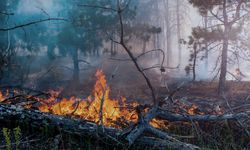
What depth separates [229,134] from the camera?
5.80 meters

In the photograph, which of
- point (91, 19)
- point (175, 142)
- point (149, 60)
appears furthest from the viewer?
point (149, 60)

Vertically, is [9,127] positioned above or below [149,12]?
below

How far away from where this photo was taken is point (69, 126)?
471 centimetres

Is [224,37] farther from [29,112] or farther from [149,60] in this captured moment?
[149,60]

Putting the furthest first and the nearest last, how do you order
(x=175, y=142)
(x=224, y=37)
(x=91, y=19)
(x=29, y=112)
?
(x=91, y=19) < (x=224, y=37) < (x=29, y=112) < (x=175, y=142)

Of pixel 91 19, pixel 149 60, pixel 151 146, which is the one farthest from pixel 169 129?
pixel 149 60

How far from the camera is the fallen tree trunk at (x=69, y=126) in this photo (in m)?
4.52

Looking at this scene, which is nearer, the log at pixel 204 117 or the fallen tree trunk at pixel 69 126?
the fallen tree trunk at pixel 69 126

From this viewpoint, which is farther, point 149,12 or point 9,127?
point 149,12

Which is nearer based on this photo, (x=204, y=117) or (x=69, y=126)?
(x=69, y=126)

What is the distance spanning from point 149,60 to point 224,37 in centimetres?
2696

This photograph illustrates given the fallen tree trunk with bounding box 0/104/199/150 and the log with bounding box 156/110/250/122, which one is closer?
the fallen tree trunk with bounding box 0/104/199/150

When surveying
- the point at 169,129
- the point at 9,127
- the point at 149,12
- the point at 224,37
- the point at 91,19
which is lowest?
the point at 169,129

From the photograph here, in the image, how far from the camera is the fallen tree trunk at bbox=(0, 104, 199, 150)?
4.52m
